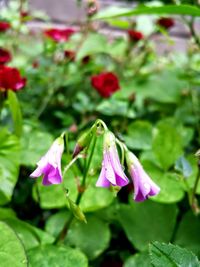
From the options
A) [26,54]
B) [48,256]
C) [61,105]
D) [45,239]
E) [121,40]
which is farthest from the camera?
[26,54]

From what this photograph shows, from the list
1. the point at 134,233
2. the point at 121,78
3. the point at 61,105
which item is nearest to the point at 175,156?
the point at 134,233

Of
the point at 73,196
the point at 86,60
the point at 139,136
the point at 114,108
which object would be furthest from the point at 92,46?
the point at 73,196

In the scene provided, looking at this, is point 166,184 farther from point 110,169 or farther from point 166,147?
point 110,169

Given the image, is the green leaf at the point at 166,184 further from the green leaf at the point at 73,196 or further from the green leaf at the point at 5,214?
the green leaf at the point at 5,214

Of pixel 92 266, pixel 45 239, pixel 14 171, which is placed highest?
pixel 14 171

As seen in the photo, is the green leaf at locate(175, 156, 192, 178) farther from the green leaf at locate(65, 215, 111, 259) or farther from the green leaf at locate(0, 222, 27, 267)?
the green leaf at locate(0, 222, 27, 267)

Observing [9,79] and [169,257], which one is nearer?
[169,257]

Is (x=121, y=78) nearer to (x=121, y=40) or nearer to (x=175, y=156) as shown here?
(x=121, y=40)
